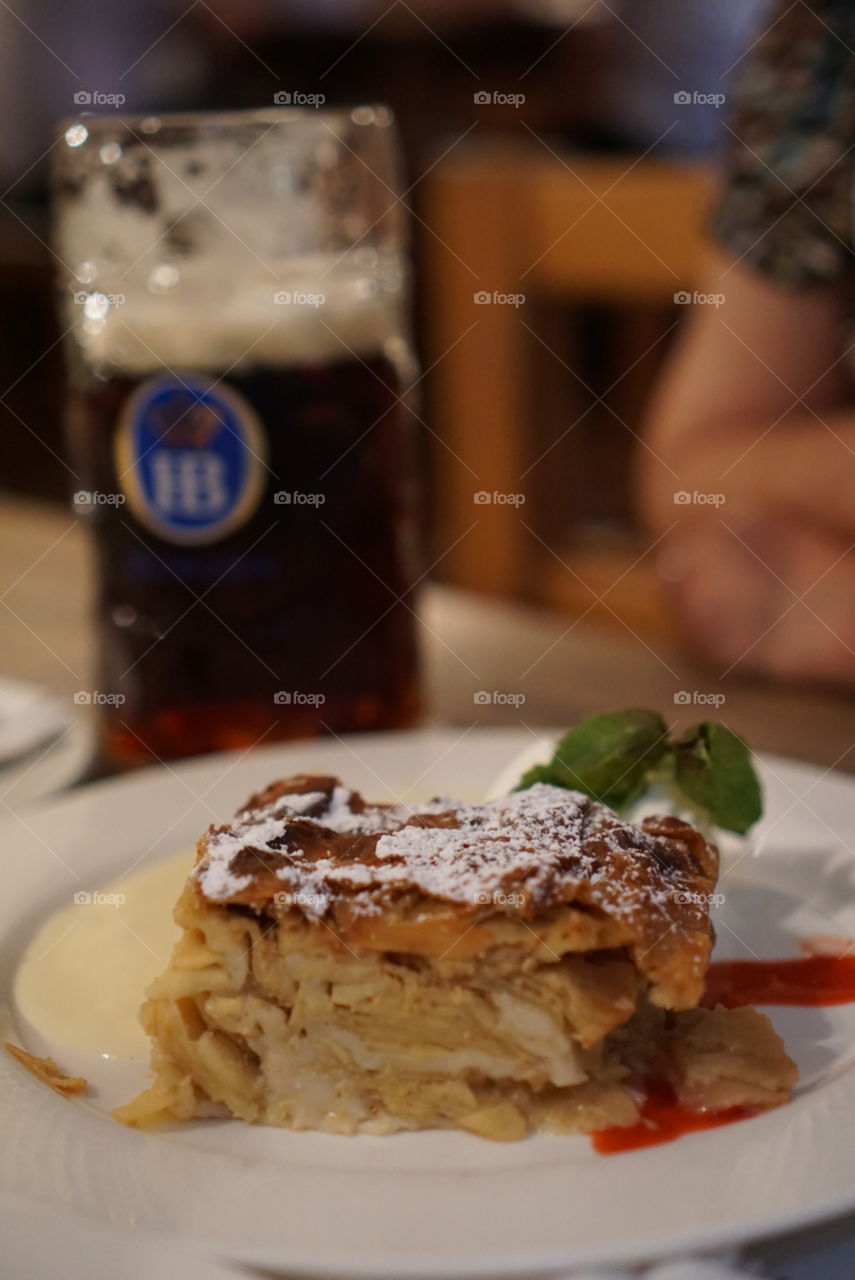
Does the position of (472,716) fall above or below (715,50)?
below

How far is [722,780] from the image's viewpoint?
1.21 metres

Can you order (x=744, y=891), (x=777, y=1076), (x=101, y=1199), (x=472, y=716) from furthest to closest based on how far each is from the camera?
(x=472, y=716) < (x=744, y=891) < (x=777, y=1076) < (x=101, y=1199)

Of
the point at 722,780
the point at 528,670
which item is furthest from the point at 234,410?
the point at 722,780

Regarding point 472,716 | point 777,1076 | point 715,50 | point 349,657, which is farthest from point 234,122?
point 715,50

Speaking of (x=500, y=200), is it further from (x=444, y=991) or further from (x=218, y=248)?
(x=444, y=991)

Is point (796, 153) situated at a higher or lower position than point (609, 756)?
higher

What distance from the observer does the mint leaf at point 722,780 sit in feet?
3.93

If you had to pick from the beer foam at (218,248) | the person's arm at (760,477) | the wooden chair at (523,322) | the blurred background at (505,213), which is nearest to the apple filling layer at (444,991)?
the beer foam at (218,248)

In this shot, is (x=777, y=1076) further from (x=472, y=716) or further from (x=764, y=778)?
(x=472, y=716)

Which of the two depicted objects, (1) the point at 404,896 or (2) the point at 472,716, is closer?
(1) the point at 404,896

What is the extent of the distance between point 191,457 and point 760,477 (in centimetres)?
124

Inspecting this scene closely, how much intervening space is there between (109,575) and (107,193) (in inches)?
17.3

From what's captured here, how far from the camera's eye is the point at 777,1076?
3.00ft

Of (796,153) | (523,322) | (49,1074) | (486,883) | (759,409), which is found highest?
(796,153)
